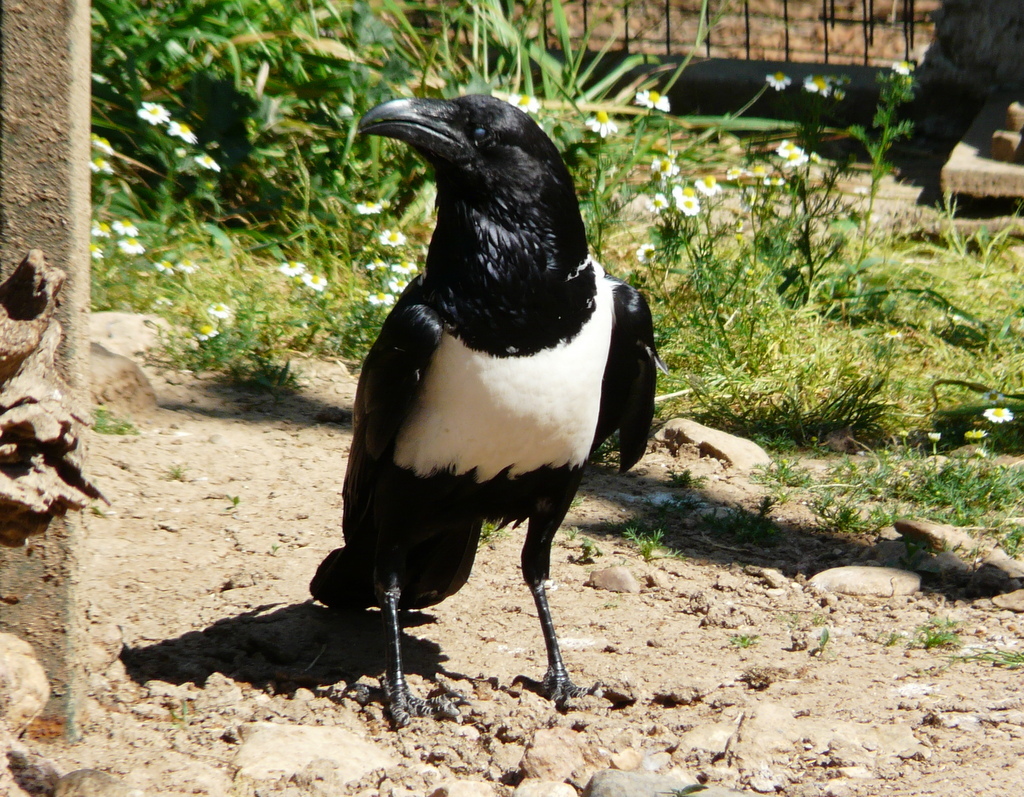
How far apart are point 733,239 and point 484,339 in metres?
3.84

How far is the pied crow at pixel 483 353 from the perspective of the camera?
8.56 ft

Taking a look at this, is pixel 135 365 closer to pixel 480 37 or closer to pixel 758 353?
pixel 758 353

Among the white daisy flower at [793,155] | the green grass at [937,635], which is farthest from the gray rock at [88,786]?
the white daisy flower at [793,155]

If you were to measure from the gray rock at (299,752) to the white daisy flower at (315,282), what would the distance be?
9.35 ft

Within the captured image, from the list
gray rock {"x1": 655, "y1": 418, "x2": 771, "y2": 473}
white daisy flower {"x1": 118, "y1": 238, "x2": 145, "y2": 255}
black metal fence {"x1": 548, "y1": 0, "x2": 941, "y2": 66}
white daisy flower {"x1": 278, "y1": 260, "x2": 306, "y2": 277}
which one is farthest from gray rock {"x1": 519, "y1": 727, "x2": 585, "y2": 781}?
black metal fence {"x1": 548, "y1": 0, "x2": 941, "y2": 66}

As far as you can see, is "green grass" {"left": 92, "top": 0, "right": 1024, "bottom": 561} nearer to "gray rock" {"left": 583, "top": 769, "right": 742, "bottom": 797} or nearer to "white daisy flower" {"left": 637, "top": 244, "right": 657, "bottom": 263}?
"white daisy flower" {"left": 637, "top": 244, "right": 657, "bottom": 263}

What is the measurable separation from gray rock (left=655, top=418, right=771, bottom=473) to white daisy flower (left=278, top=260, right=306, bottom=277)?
73.3 inches

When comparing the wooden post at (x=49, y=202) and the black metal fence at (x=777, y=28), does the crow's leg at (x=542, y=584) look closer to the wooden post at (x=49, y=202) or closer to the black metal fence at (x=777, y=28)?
the wooden post at (x=49, y=202)

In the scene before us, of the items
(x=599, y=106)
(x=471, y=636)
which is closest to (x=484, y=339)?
(x=471, y=636)

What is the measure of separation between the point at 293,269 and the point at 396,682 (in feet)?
9.30

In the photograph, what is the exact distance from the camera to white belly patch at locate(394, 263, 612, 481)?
260 centimetres

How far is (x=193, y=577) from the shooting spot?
3.40 meters

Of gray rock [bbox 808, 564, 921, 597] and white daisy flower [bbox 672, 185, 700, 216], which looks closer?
gray rock [bbox 808, 564, 921, 597]

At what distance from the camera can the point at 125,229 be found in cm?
531
